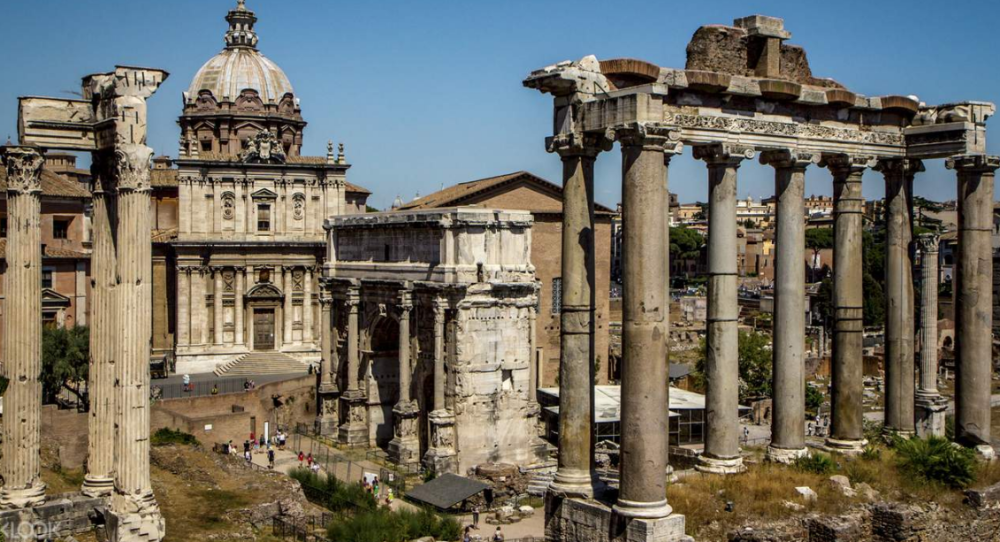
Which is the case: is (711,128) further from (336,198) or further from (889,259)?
(336,198)

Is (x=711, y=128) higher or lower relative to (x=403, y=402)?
higher

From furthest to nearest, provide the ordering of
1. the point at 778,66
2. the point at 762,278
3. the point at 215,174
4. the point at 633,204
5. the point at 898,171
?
the point at 762,278 < the point at 215,174 < the point at 898,171 < the point at 778,66 < the point at 633,204

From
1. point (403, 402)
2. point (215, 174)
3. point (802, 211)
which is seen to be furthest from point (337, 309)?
point (802, 211)

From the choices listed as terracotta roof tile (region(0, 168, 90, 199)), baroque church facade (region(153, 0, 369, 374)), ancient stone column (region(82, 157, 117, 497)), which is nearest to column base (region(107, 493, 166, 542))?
ancient stone column (region(82, 157, 117, 497))

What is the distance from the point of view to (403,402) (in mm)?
36344

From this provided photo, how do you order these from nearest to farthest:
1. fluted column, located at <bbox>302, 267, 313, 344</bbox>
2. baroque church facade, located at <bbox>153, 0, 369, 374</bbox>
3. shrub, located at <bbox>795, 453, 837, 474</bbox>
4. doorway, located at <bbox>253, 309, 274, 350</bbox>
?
shrub, located at <bbox>795, 453, 837, 474</bbox> < baroque church facade, located at <bbox>153, 0, 369, 374</bbox> < doorway, located at <bbox>253, 309, 274, 350</bbox> < fluted column, located at <bbox>302, 267, 313, 344</bbox>

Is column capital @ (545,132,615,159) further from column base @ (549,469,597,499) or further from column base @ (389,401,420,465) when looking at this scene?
column base @ (389,401,420,465)

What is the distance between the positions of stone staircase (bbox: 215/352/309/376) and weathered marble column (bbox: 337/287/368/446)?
877 centimetres

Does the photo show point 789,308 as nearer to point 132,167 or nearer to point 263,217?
point 132,167

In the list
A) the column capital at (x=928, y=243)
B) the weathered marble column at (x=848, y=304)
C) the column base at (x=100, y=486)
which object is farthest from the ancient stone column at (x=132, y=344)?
the column capital at (x=928, y=243)

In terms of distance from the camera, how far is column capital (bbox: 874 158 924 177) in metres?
19.0

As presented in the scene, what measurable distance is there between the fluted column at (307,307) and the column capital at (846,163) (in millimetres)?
34874

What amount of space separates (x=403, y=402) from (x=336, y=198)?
16435mm

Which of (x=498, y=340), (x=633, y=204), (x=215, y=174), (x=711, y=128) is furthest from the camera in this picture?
(x=215, y=174)
